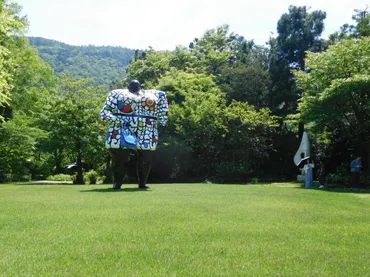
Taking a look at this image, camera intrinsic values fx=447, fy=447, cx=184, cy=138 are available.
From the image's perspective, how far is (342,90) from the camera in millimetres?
18156

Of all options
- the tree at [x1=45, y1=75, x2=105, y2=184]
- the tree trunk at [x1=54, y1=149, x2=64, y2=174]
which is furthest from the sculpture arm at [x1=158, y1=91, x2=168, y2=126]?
the tree trunk at [x1=54, y1=149, x2=64, y2=174]

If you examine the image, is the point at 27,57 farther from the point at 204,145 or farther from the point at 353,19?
the point at 353,19

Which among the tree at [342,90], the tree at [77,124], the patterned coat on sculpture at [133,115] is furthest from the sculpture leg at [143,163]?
the tree at [77,124]

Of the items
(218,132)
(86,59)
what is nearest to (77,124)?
(218,132)

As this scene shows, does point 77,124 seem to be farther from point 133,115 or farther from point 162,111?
point 162,111

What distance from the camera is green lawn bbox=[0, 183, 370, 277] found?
4.55 metres

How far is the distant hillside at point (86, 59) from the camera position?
3812 inches

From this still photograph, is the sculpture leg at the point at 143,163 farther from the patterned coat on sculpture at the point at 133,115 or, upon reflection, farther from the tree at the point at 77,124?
the tree at the point at 77,124

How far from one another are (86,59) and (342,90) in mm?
99993

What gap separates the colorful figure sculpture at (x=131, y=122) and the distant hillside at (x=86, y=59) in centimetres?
7630

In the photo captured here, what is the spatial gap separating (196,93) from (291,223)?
63.9 ft

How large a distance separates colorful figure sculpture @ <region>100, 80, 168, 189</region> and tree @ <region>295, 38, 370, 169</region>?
27.1 ft

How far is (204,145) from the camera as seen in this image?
25062mm

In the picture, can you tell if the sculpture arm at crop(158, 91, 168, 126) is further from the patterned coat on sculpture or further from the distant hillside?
the distant hillside
